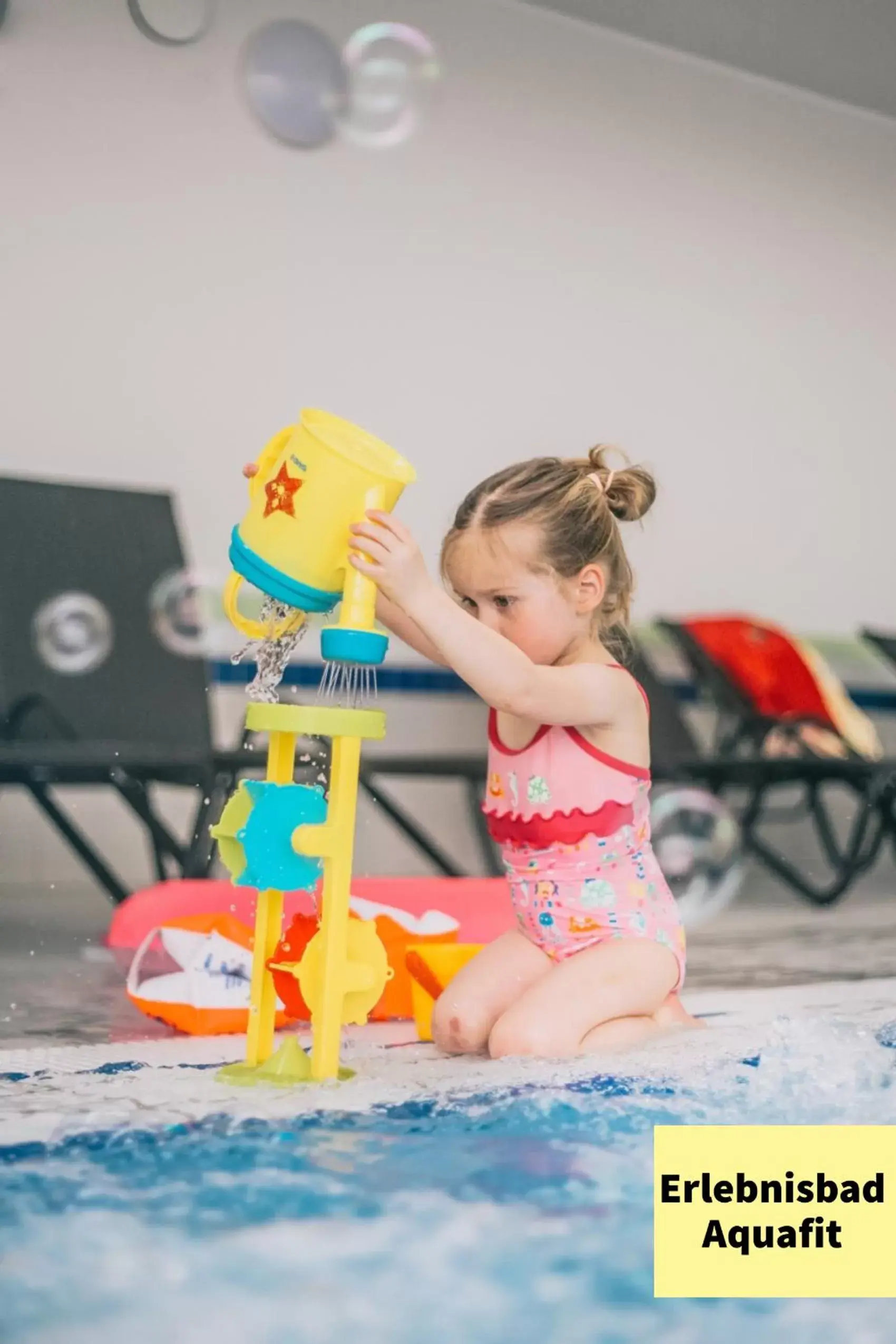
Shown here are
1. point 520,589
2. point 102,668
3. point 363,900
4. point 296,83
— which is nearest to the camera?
point 520,589

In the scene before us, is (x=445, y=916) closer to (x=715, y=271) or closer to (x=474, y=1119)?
(x=474, y=1119)

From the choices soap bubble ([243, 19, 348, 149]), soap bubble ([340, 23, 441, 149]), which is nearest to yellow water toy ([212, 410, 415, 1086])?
soap bubble ([340, 23, 441, 149])

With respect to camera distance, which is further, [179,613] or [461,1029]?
[179,613]

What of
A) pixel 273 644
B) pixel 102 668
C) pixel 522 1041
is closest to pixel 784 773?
pixel 102 668

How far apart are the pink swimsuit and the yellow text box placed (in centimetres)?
44

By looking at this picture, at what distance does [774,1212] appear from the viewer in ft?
2.92

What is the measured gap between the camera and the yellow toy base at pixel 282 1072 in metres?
1.17

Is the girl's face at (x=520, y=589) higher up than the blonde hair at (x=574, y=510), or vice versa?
the blonde hair at (x=574, y=510)

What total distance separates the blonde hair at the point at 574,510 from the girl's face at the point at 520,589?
0.01m

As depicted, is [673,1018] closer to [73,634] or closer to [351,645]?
[351,645]

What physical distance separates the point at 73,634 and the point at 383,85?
4.16 ft

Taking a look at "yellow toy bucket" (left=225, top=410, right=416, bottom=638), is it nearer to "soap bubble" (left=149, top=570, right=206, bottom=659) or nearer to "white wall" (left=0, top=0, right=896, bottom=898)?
"soap bubble" (left=149, top=570, right=206, bottom=659)

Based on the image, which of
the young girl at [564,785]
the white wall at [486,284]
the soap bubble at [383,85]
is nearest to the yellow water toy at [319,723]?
the young girl at [564,785]

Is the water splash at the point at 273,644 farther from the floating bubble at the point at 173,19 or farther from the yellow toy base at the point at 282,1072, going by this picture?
the floating bubble at the point at 173,19
